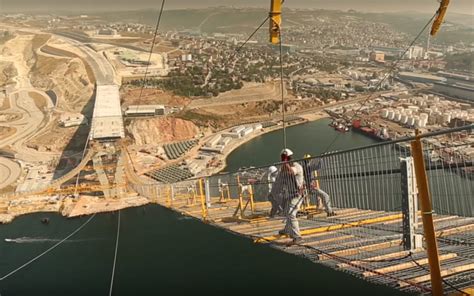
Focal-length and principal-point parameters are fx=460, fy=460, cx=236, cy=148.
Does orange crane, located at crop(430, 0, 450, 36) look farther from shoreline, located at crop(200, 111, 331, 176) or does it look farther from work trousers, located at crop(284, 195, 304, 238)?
shoreline, located at crop(200, 111, 331, 176)

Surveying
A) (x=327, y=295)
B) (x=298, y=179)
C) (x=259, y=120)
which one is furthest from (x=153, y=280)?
(x=259, y=120)

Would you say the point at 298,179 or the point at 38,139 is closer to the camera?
the point at 298,179

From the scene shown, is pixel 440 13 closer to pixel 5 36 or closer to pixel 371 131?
pixel 371 131

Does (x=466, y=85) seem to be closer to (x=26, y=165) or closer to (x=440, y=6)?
(x=26, y=165)

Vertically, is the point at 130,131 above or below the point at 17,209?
above

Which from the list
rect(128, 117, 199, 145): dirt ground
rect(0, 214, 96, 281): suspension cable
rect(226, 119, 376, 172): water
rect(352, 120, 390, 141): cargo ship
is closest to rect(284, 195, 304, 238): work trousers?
rect(0, 214, 96, 281): suspension cable

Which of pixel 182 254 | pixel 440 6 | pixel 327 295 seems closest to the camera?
pixel 440 6

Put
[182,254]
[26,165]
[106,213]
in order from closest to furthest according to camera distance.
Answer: [182,254] → [106,213] → [26,165]

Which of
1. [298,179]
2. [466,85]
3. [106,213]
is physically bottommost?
[106,213]

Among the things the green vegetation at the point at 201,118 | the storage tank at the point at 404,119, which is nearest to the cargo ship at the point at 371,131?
the storage tank at the point at 404,119
